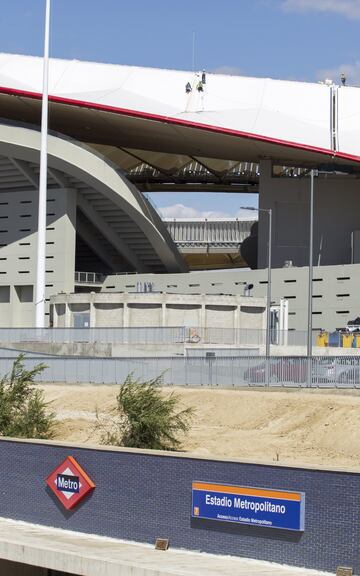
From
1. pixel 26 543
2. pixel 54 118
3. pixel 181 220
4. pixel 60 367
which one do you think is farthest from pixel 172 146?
pixel 26 543

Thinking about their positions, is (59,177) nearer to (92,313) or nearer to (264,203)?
(264,203)

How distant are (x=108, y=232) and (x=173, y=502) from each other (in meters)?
60.8

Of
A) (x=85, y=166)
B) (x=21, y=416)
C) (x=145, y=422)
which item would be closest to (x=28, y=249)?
(x=85, y=166)

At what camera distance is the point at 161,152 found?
88.6m

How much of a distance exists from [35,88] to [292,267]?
801 inches

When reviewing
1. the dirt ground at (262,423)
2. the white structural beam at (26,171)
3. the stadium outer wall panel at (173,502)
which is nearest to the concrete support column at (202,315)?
the white structural beam at (26,171)

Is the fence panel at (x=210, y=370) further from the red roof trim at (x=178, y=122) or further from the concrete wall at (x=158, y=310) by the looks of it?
the red roof trim at (x=178, y=122)

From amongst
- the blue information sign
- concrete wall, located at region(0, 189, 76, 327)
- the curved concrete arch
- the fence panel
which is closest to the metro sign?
the blue information sign

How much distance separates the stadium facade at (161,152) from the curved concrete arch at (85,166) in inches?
3.6

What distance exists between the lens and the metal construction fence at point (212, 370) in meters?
38.2

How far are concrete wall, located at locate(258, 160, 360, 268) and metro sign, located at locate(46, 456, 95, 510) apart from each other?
5727 centimetres

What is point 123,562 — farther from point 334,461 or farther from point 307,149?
point 307,149

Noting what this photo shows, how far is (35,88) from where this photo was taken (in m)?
74.8

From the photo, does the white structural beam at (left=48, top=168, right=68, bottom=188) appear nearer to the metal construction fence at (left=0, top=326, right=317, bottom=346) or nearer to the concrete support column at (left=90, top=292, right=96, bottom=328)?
the concrete support column at (left=90, top=292, right=96, bottom=328)
